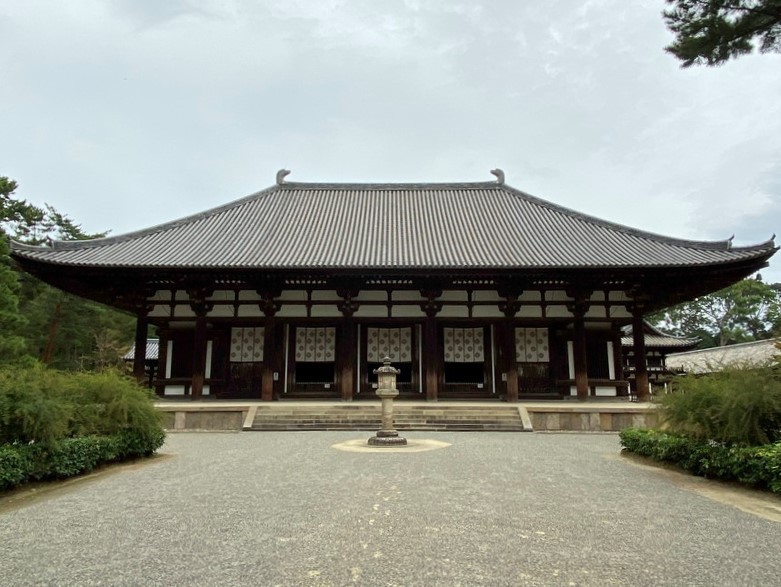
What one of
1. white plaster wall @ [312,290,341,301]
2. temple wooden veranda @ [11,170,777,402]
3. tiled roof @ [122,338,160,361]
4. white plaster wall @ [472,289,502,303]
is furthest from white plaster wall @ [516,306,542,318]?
tiled roof @ [122,338,160,361]

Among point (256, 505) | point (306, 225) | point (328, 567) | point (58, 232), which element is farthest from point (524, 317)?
point (58, 232)

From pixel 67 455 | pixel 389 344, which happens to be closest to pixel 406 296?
pixel 389 344

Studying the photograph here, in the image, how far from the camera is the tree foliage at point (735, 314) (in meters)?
56.8

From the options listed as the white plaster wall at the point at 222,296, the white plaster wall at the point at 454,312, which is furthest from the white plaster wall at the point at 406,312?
the white plaster wall at the point at 222,296

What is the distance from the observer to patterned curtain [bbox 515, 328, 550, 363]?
719 inches

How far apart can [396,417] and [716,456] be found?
8.35 m

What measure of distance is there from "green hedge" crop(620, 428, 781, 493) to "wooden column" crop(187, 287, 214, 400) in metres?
12.5

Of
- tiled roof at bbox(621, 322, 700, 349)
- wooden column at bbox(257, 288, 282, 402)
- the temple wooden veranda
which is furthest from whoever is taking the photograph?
tiled roof at bbox(621, 322, 700, 349)

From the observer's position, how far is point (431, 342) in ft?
54.7

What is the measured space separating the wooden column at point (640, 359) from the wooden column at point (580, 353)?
185cm

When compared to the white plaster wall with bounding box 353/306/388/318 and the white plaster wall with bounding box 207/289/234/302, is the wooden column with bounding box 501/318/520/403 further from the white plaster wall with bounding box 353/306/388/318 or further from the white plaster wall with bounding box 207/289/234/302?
the white plaster wall with bounding box 207/289/234/302

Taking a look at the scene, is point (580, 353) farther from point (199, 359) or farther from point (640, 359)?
point (199, 359)

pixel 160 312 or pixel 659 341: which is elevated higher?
pixel 160 312

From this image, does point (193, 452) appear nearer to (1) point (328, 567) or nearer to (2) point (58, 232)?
(1) point (328, 567)
